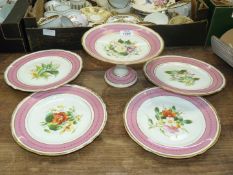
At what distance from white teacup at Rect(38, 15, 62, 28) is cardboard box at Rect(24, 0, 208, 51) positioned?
28 mm

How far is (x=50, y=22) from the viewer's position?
3.29 feet

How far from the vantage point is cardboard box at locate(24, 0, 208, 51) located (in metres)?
0.96

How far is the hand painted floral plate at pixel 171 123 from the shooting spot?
686 mm

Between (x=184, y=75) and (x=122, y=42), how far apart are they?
22 centimetres

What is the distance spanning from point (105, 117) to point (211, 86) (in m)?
0.33

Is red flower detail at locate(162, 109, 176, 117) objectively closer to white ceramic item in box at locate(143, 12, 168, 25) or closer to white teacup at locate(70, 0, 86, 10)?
white ceramic item in box at locate(143, 12, 168, 25)

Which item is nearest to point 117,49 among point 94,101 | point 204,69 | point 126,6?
point 94,101

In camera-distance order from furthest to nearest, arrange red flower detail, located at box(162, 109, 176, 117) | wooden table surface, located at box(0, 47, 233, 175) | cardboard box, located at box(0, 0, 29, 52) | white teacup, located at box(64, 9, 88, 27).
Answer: white teacup, located at box(64, 9, 88, 27) → cardboard box, located at box(0, 0, 29, 52) → red flower detail, located at box(162, 109, 176, 117) → wooden table surface, located at box(0, 47, 233, 175)

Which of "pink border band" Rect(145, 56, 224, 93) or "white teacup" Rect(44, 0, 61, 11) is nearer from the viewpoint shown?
"pink border band" Rect(145, 56, 224, 93)

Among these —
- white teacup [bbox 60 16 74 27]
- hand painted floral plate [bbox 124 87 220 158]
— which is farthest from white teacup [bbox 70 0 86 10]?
hand painted floral plate [bbox 124 87 220 158]

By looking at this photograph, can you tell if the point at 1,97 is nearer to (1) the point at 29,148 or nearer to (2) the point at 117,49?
(1) the point at 29,148

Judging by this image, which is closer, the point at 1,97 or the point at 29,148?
the point at 29,148

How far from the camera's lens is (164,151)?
0.67 meters

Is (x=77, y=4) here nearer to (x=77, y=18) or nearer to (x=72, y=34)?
(x=77, y=18)
